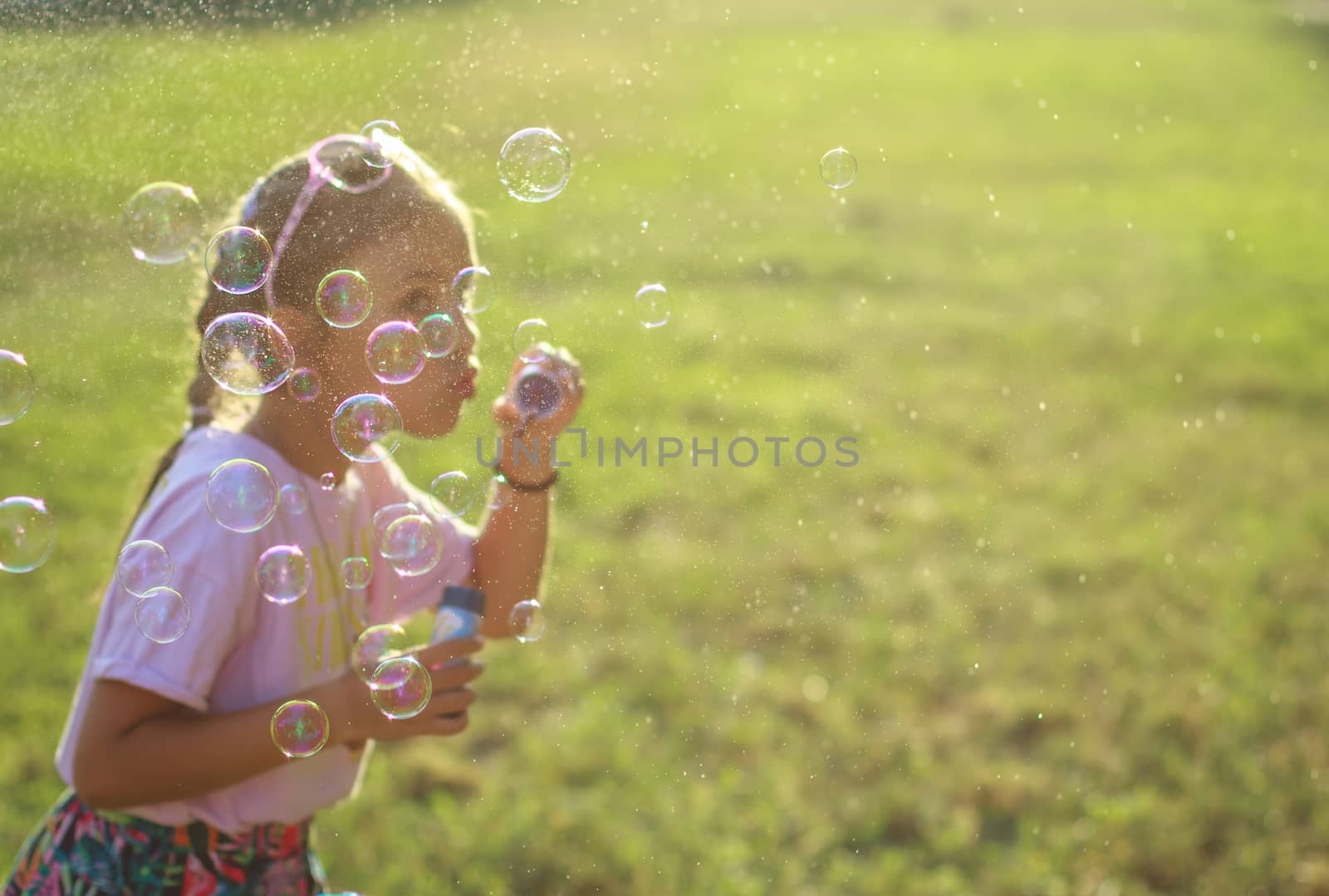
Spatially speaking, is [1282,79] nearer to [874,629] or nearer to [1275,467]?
[1275,467]

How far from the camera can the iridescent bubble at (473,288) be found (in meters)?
1.36

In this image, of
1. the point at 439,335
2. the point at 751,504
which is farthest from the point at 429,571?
the point at 751,504

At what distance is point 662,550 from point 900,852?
3.98ft

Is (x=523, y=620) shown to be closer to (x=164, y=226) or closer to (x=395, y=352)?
(x=395, y=352)

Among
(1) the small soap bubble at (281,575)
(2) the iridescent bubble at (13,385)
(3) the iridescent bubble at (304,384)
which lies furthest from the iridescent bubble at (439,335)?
(2) the iridescent bubble at (13,385)

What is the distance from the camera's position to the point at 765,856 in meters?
2.34

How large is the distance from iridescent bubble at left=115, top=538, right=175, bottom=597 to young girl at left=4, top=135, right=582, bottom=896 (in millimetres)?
12

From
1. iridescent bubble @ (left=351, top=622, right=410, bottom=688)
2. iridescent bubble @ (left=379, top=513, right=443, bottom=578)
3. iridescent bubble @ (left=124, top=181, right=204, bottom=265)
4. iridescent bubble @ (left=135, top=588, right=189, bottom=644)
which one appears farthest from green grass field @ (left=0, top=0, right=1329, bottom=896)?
iridescent bubble @ (left=135, top=588, right=189, bottom=644)

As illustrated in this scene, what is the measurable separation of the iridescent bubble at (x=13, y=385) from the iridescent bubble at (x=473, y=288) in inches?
20.0

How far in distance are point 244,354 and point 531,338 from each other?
11.7 inches

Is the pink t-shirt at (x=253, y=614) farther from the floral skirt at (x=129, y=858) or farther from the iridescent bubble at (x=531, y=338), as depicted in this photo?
the iridescent bubble at (x=531, y=338)

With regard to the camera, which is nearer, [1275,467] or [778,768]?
[778,768]

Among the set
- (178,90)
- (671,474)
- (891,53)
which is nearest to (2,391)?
(178,90)

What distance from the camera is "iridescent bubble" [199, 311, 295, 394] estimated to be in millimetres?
1323
